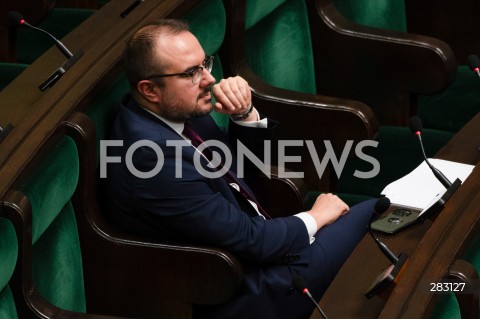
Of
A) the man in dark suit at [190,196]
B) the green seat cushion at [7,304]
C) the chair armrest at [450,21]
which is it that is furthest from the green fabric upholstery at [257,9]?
the green seat cushion at [7,304]

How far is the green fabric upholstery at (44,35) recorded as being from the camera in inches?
57.4

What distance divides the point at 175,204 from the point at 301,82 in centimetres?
46

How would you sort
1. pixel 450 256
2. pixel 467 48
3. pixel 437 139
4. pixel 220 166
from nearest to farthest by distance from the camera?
pixel 450 256 → pixel 220 166 → pixel 437 139 → pixel 467 48

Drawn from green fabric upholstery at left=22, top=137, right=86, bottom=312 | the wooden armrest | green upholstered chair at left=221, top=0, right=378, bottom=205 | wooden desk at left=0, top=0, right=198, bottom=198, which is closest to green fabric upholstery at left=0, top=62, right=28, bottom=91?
wooden desk at left=0, top=0, right=198, bottom=198

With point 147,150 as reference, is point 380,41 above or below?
below

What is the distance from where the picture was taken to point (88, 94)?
94 centimetres

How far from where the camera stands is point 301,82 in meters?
1.37

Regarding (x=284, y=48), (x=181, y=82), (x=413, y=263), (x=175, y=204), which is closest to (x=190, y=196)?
(x=175, y=204)

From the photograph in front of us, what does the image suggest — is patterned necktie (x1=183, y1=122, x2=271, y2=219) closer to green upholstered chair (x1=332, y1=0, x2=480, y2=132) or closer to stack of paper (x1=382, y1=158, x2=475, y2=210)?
stack of paper (x1=382, y1=158, x2=475, y2=210)

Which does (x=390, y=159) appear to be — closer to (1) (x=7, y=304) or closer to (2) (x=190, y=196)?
(2) (x=190, y=196)

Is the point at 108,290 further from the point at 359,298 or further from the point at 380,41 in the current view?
the point at 380,41

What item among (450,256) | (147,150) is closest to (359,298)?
(450,256)

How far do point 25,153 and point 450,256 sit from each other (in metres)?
0.34

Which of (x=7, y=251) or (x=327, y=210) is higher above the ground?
(x=7, y=251)
